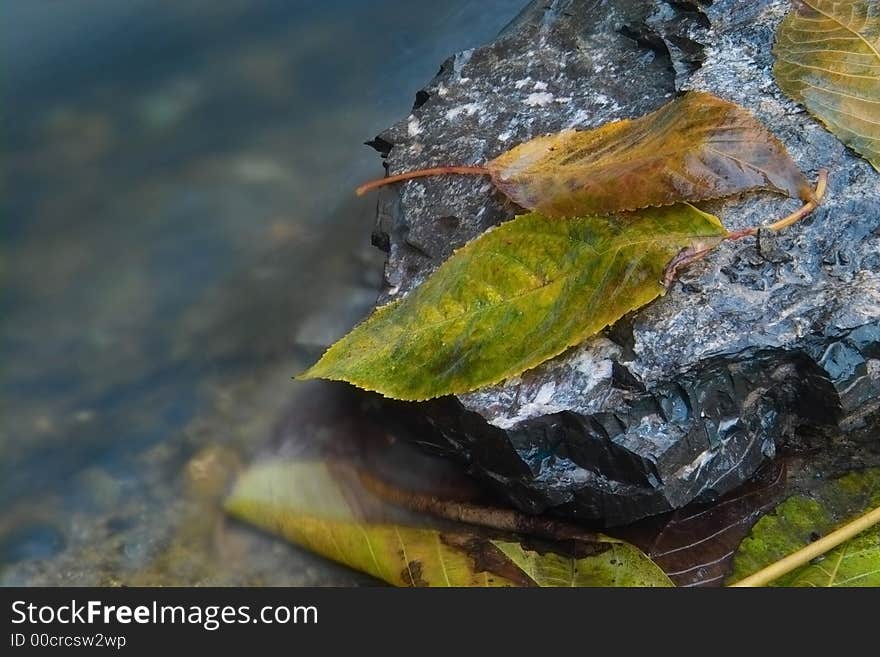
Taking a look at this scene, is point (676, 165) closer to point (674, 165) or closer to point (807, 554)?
point (674, 165)

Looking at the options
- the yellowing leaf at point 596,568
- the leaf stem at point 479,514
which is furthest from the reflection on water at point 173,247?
the yellowing leaf at point 596,568

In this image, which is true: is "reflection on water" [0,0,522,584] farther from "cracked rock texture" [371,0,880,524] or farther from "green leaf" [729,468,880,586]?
"green leaf" [729,468,880,586]

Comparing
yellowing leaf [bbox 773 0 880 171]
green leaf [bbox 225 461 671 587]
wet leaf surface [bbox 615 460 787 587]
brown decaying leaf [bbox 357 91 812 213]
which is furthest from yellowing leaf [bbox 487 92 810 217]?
green leaf [bbox 225 461 671 587]

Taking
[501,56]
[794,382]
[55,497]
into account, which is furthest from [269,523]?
[501,56]

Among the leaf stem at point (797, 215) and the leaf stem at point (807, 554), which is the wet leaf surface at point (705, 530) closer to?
the leaf stem at point (807, 554)

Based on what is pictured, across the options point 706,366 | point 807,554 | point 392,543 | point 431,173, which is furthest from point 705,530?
point 431,173
